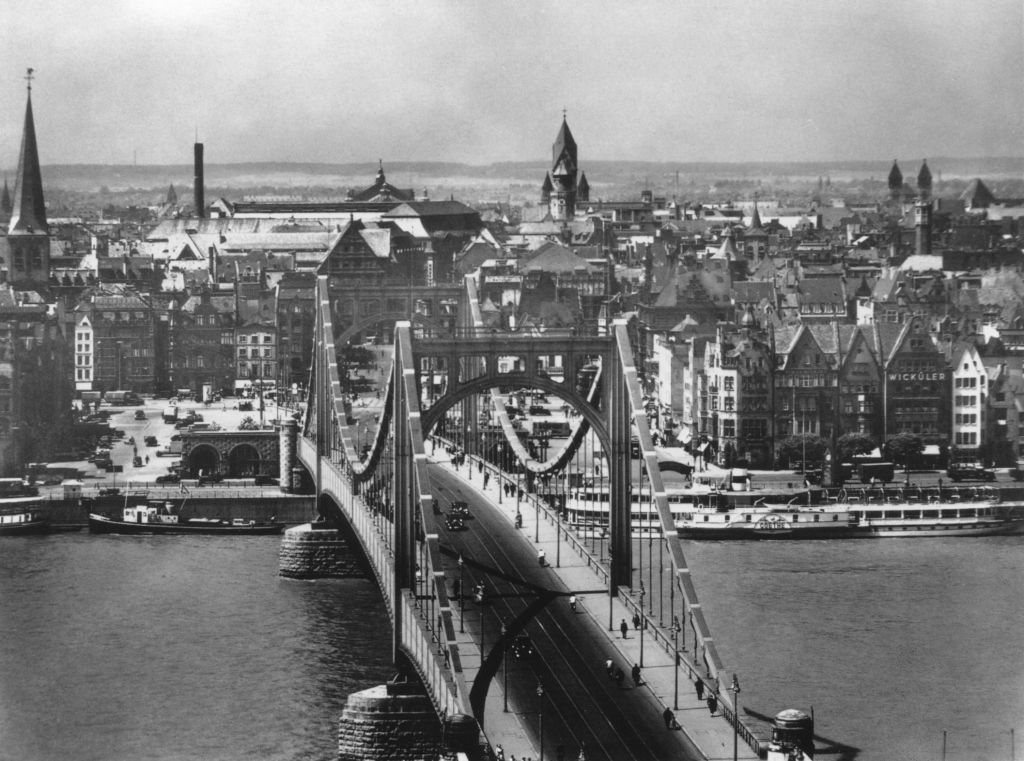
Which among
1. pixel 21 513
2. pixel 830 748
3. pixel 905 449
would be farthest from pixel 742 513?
pixel 830 748

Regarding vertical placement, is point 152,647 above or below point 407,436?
below

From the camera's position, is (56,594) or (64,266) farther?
(64,266)

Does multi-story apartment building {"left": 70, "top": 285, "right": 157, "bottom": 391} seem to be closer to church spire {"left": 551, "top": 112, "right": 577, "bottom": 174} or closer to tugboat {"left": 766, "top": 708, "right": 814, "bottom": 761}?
church spire {"left": 551, "top": 112, "right": 577, "bottom": 174}

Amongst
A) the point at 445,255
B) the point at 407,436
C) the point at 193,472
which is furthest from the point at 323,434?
the point at 445,255

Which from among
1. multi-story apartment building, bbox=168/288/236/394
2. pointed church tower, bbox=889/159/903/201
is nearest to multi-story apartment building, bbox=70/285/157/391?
multi-story apartment building, bbox=168/288/236/394

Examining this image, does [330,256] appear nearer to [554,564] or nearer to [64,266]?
[64,266]

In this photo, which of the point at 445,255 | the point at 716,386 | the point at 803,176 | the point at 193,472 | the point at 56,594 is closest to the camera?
the point at 56,594

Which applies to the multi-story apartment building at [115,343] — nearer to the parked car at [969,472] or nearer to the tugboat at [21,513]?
the tugboat at [21,513]

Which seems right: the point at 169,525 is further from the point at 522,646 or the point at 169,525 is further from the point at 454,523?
the point at 522,646

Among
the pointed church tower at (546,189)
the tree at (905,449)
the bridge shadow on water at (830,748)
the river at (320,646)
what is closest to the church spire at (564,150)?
the pointed church tower at (546,189)
